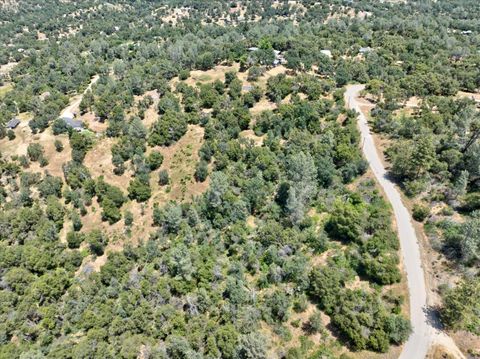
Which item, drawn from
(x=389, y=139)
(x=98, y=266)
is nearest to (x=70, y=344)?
(x=98, y=266)

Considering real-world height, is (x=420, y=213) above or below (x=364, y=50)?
below

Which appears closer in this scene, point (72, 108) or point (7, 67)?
point (72, 108)

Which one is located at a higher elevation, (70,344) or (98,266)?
(70,344)

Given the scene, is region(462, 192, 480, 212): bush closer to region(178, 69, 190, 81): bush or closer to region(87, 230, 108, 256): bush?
region(87, 230, 108, 256): bush

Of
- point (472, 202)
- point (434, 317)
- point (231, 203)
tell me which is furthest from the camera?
point (231, 203)

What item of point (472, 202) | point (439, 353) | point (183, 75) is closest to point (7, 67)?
point (183, 75)

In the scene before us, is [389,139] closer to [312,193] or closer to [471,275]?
[312,193]

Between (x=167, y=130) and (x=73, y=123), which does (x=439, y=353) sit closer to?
(x=167, y=130)
